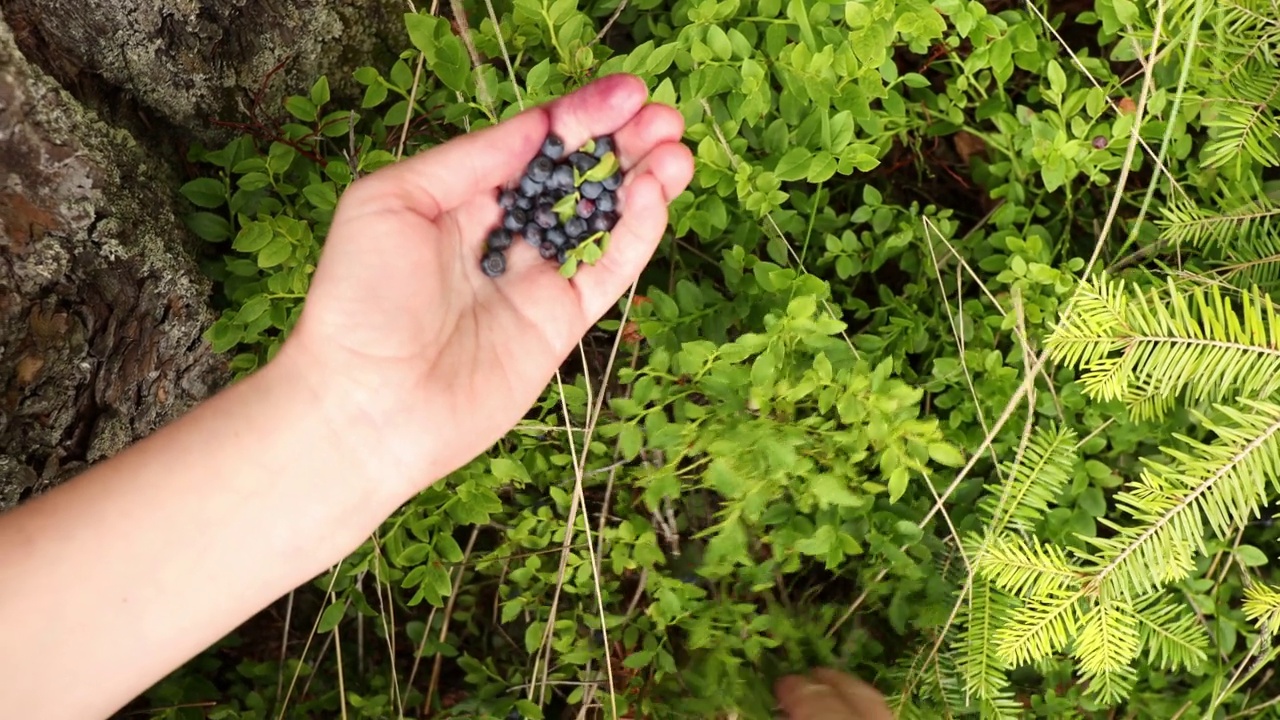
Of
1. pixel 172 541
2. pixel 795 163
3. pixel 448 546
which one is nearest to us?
pixel 172 541

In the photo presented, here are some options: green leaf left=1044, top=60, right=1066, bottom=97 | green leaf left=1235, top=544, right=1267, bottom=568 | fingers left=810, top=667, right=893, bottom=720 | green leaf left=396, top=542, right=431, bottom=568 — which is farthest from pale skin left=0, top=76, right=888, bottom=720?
green leaf left=1235, top=544, right=1267, bottom=568

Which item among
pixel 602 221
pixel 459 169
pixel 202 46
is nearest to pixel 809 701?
pixel 602 221

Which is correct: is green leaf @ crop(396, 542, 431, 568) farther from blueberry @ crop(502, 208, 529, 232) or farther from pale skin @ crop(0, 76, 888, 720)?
blueberry @ crop(502, 208, 529, 232)

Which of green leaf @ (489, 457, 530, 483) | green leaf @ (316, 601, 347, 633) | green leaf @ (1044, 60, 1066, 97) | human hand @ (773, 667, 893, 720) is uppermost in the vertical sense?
green leaf @ (1044, 60, 1066, 97)

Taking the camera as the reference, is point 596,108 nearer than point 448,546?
Yes

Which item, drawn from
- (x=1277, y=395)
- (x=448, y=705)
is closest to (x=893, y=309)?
(x=1277, y=395)

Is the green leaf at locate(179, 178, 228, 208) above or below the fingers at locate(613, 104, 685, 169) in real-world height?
above

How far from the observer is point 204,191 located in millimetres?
1939

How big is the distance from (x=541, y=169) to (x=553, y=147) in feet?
0.15

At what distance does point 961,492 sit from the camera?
7.41ft

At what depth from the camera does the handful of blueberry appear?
5.54 ft

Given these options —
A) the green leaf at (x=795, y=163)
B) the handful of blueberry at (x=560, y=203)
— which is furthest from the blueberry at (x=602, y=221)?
the green leaf at (x=795, y=163)

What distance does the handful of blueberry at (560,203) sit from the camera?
1.69 metres

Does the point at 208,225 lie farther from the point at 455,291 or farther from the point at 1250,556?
the point at 1250,556
